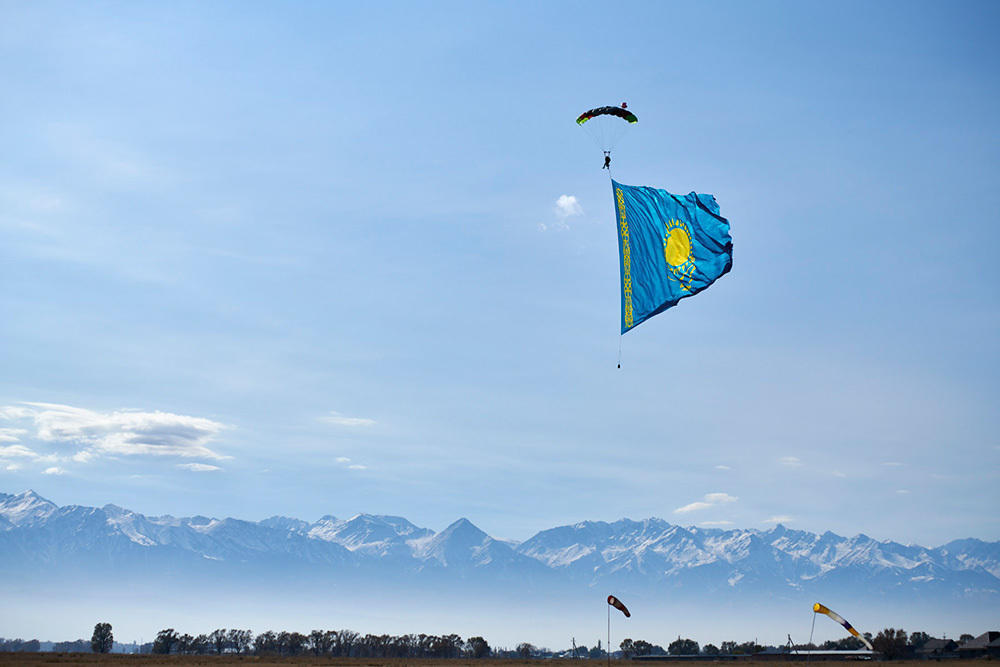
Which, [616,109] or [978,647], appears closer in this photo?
[616,109]

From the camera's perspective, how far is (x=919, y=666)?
423 ft

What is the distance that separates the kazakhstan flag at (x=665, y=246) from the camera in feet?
141

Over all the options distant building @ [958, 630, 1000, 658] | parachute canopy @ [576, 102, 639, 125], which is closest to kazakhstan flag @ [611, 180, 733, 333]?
parachute canopy @ [576, 102, 639, 125]

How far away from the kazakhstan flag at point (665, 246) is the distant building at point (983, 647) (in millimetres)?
175864

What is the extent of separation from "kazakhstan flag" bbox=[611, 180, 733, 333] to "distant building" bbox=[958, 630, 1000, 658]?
577 ft

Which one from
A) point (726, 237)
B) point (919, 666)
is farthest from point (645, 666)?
point (726, 237)

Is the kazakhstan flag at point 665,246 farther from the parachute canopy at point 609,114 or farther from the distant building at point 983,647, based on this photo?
the distant building at point 983,647

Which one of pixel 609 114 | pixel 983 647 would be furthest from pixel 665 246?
pixel 983 647

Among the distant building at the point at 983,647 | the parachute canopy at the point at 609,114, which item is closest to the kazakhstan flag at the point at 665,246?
the parachute canopy at the point at 609,114

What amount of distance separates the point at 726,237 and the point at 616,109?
29.9 ft

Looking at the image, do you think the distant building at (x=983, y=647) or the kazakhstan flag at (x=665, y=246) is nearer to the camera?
the kazakhstan flag at (x=665, y=246)

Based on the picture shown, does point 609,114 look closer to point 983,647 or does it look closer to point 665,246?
point 665,246

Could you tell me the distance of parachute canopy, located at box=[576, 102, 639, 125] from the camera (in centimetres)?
4600

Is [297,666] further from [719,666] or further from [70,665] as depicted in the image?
[719,666]
